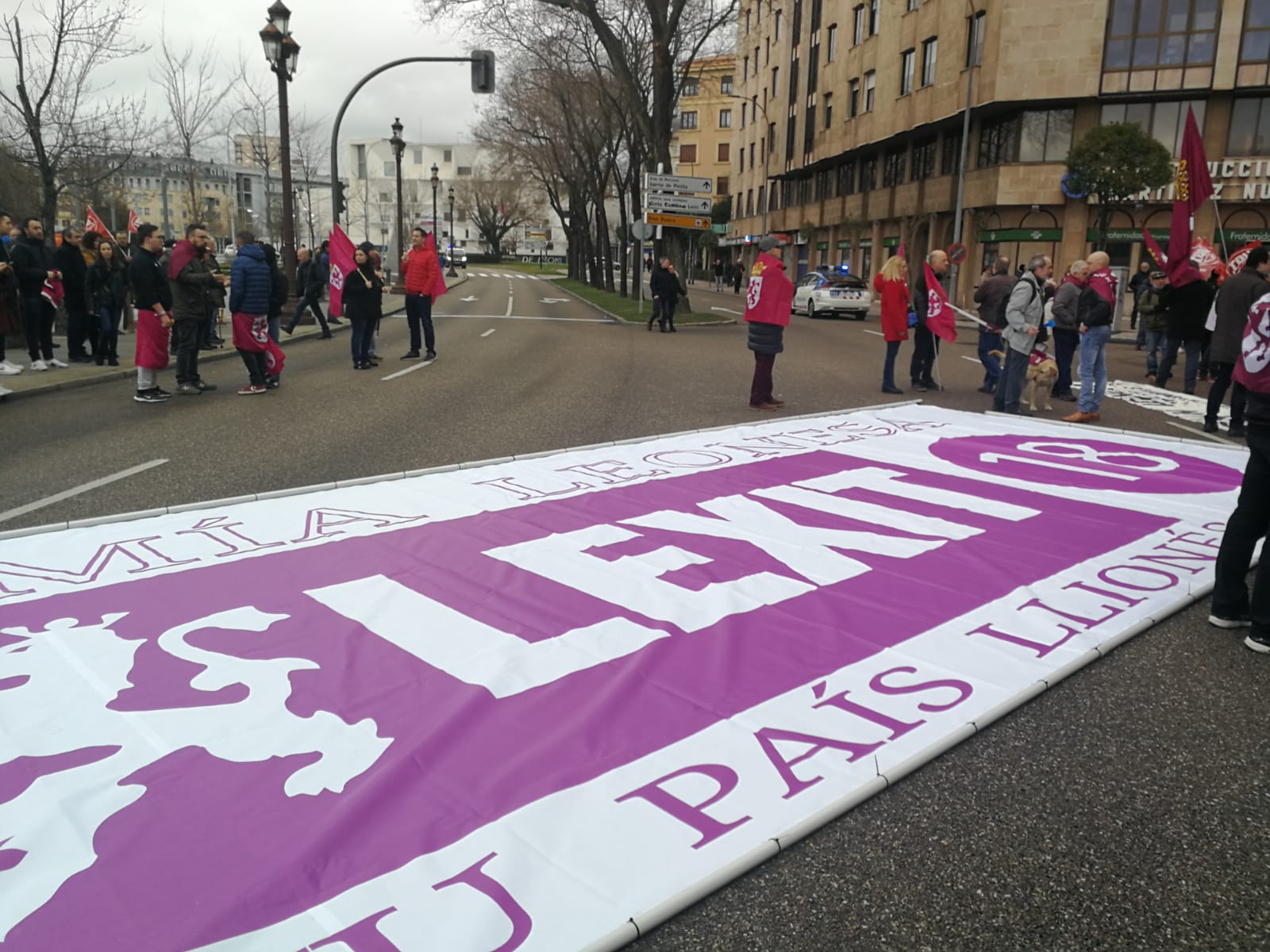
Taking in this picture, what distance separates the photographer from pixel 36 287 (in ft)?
43.6

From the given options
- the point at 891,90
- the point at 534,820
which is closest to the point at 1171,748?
the point at 534,820

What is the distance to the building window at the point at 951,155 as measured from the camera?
42781mm

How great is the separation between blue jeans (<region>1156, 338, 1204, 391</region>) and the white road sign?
15.1m

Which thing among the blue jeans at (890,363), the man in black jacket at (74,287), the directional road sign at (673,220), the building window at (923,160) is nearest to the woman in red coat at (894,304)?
the blue jeans at (890,363)

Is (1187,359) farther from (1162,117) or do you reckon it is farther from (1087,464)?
(1162,117)

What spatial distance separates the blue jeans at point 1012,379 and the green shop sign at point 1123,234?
2986cm

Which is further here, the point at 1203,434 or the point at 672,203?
the point at 672,203

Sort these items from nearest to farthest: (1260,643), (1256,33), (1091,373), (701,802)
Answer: (701,802) → (1260,643) → (1091,373) → (1256,33)

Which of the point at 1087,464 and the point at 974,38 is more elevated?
the point at 974,38

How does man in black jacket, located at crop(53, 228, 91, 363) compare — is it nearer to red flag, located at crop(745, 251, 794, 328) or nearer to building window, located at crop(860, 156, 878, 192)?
red flag, located at crop(745, 251, 794, 328)

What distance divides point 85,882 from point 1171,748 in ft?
11.8

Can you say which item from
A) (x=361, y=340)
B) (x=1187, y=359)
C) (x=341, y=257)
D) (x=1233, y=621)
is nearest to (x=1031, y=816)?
(x=1233, y=621)

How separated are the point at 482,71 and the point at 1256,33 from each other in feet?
93.8

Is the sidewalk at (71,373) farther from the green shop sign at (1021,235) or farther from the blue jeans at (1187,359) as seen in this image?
the green shop sign at (1021,235)
